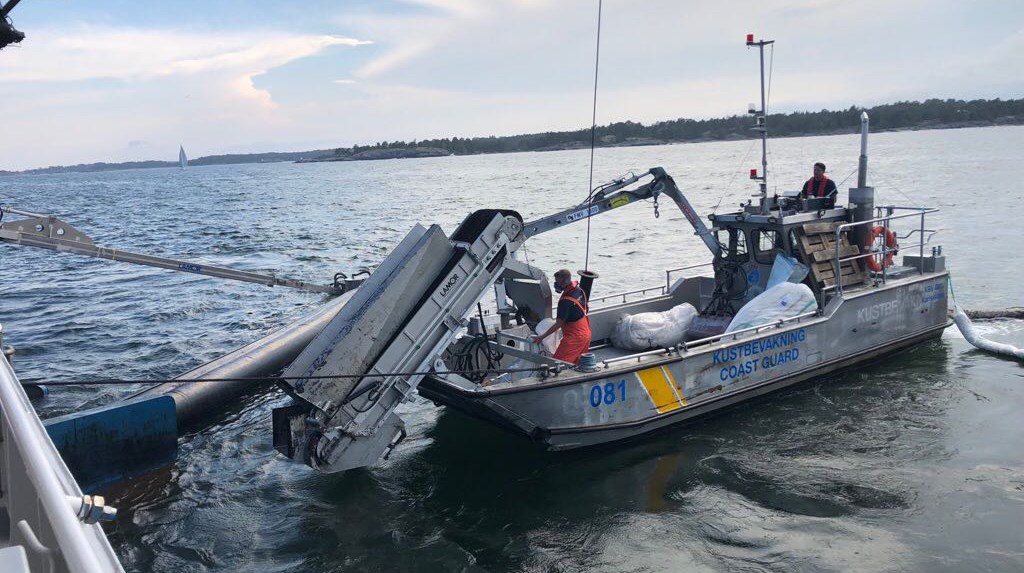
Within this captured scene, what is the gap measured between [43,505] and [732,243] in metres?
11.5

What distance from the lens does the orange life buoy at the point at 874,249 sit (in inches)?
485

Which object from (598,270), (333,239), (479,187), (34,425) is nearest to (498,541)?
(34,425)

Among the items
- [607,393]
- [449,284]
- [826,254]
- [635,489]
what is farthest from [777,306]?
[449,284]

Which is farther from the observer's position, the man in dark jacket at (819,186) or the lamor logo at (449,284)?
the man in dark jacket at (819,186)

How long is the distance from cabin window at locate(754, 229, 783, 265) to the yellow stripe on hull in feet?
11.8

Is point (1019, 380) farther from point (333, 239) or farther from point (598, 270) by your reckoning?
point (333, 239)

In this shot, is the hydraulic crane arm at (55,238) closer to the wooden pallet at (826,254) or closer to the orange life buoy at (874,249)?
the wooden pallet at (826,254)

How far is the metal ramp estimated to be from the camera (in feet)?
26.1

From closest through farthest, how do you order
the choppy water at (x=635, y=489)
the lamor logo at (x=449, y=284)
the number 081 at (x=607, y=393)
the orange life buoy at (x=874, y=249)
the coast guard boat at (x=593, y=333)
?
the choppy water at (x=635, y=489), the coast guard boat at (x=593, y=333), the lamor logo at (x=449, y=284), the number 081 at (x=607, y=393), the orange life buoy at (x=874, y=249)

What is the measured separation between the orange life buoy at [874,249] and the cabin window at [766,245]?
63.5 inches

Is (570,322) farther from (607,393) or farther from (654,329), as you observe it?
(654,329)

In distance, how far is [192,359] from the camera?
609 inches

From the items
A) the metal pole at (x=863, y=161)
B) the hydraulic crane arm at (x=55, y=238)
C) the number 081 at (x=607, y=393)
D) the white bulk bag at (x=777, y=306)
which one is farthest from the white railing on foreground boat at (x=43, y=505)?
the metal pole at (x=863, y=161)

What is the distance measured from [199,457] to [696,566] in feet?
23.1
